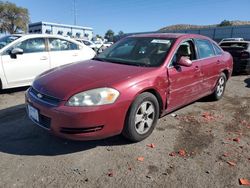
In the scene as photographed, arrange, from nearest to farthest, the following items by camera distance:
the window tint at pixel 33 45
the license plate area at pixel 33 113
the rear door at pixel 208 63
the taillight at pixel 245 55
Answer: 1. the license plate area at pixel 33 113
2. the rear door at pixel 208 63
3. the window tint at pixel 33 45
4. the taillight at pixel 245 55

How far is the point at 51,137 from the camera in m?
3.89

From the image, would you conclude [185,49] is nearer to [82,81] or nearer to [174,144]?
[174,144]

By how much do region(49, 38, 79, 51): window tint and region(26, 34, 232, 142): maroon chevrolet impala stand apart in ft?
8.66

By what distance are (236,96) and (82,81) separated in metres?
4.74

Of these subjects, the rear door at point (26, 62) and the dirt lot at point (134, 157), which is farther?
the rear door at point (26, 62)

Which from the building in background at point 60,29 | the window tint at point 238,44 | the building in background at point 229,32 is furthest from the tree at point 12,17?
the window tint at point 238,44

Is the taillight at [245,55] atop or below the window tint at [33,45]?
below

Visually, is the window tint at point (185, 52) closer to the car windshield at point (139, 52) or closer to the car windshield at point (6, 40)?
the car windshield at point (139, 52)

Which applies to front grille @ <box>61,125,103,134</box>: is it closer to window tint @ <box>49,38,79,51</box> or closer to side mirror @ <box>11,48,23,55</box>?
side mirror @ <box>11,48,23,55</box>

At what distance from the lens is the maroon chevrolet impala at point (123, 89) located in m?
3.21

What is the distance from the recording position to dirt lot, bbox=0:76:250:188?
292cm

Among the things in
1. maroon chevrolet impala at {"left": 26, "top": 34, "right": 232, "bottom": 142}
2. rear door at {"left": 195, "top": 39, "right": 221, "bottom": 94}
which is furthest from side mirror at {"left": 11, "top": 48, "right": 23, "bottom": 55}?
rear door at {"left": 195, "top": 39, "right": 221, "bottom": 94}

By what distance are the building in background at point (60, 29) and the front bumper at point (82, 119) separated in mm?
45070

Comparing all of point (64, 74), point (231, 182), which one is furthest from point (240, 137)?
point (64, 74)
